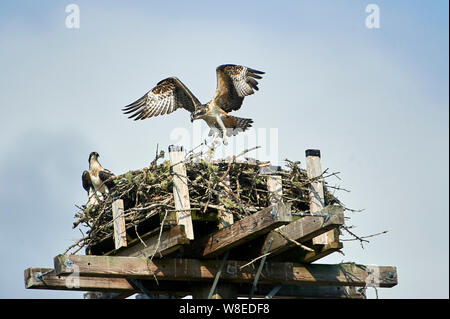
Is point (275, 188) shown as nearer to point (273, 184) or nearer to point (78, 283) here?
point (273, 184)

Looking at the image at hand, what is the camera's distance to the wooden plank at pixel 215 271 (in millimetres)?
8188

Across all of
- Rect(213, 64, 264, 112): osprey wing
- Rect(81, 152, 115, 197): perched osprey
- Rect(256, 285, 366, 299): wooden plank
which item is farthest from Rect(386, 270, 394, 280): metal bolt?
Rect(81, 152, 115, 197): perched osprey

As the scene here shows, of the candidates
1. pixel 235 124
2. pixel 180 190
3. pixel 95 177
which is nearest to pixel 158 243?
pixel 180 190

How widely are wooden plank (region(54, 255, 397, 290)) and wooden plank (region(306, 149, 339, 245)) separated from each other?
456 mm

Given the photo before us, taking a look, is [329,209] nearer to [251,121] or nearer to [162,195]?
[162,195]

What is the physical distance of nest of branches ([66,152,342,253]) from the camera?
8805 millimetres

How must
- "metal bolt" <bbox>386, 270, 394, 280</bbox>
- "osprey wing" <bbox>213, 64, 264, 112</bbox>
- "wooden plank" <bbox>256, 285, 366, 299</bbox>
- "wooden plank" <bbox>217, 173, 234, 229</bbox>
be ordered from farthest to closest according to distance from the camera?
"osprey wing" <bbox>213, 64, 264, 112</bbox>
"wooden plank" <bbox>256, 285, 366, 299</bbox>
"metal bolt" <bbox>386, 270, 394, 280</bbox>
"wooden plank" <bbox>217, 173, 234, 229</bbox>

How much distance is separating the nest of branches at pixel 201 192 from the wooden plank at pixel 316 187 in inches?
2.8

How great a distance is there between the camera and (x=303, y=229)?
834 cm

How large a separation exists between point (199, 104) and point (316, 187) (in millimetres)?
3611

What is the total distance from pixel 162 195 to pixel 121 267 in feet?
3.08

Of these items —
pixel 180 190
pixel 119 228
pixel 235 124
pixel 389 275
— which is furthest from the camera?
pixel 235 124

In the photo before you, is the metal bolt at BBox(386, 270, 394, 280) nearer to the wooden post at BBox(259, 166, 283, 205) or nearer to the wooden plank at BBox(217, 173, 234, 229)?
the wooden post at BBox(259, 166, 283, 205)
